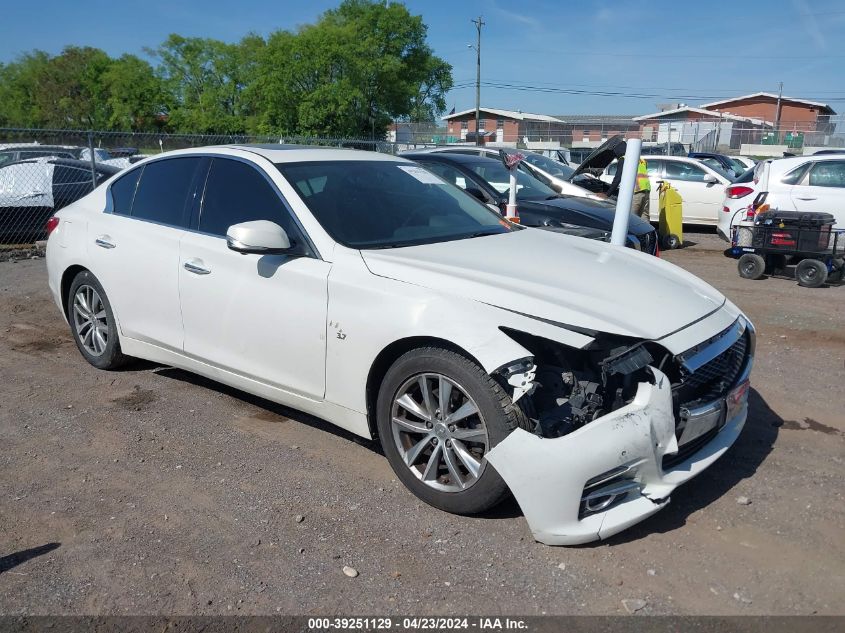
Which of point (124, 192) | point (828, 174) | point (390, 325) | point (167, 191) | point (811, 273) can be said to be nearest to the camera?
point (390, 325)

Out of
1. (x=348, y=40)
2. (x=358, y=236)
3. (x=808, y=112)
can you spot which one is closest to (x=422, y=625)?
(x=358, y=236)

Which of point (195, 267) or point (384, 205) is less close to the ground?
point (384, 205)

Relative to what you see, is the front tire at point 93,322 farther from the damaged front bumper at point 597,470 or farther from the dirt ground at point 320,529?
the damaged front bumper at point 597,470

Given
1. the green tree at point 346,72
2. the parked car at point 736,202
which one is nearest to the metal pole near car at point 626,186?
the parked car at point 736,202

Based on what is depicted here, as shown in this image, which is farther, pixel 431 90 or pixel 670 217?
pixel 431 90

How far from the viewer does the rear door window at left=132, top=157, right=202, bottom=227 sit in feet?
15.4

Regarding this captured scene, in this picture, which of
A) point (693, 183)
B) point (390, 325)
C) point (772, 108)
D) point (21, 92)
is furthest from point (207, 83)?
point (390, 325)

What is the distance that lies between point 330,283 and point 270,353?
613 millimetres

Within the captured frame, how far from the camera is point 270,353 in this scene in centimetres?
400

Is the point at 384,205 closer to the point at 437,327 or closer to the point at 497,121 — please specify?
the point at 437,327

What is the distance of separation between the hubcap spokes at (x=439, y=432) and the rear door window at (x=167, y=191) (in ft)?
6.99

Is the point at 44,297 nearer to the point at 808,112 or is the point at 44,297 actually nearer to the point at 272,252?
the point at 272,252

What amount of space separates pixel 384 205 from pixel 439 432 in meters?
1.59

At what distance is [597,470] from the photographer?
2895mm
